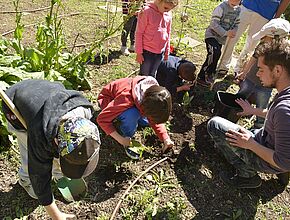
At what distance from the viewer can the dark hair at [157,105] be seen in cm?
246

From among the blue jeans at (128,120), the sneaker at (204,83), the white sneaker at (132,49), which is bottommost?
the sneaker at (204,83)

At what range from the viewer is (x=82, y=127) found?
159cm

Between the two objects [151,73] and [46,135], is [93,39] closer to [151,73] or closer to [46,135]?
[151,73]

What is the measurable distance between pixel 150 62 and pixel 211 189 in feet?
4.94

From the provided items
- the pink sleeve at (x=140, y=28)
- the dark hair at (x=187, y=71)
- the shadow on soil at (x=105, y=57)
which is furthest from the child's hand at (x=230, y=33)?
the shadow on soil at (x=105, y=57)

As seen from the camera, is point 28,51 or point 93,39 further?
point 93,39

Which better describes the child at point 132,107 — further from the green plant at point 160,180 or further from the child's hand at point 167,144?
the green plant at point 160,180

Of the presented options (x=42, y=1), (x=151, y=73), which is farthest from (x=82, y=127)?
(x=42, y=1)

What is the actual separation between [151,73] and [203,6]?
387 cm

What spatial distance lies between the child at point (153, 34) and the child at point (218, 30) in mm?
686

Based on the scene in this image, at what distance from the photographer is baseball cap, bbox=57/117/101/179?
5.09ft

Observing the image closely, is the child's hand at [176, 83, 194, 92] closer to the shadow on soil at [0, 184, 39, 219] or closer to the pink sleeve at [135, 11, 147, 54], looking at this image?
the pink sleeve at [135, 11, 147, 54]

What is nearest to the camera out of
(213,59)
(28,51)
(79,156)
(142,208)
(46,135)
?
(79,156)

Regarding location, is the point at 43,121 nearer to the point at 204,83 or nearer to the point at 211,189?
the point at 211,189
